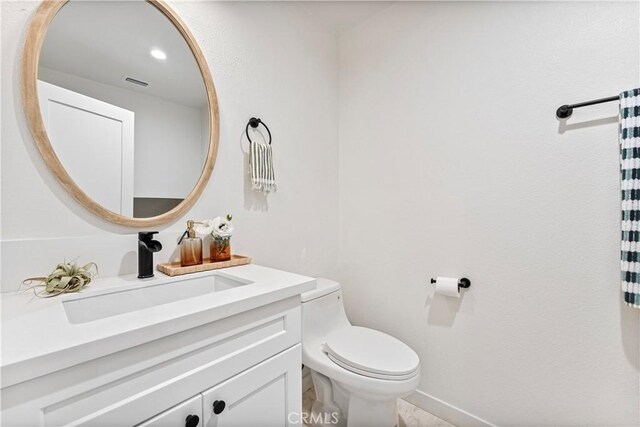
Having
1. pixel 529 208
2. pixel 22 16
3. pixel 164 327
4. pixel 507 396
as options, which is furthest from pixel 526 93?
pixel 22 16

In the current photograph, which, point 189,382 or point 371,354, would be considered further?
point 371,354

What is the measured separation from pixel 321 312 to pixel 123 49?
1.44m

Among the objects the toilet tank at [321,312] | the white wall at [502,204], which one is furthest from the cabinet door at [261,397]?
the white wall at [502,204]

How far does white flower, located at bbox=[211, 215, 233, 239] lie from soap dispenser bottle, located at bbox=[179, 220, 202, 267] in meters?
0.07

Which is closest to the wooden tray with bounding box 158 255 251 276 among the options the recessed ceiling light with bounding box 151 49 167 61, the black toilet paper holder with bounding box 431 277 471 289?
the recessed ceiling light with bounding box 151 49 167 61

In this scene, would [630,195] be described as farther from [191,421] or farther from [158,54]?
[158,54]

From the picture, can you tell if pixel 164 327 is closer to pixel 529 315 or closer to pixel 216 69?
pixel 216 69

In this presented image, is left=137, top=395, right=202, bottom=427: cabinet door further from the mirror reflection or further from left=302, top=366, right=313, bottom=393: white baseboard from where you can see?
left=302, top=366, right=313, bottom=393: white baseboard

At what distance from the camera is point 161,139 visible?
109 centimetres

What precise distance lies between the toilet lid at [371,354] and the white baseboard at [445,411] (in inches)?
19.5

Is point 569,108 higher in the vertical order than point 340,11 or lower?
lower

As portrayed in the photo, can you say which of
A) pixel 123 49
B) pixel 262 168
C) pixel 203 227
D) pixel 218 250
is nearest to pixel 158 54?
pixel 123 49

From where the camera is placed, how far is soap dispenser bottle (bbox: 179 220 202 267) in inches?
40.9

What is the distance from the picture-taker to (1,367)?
1.26 ft
